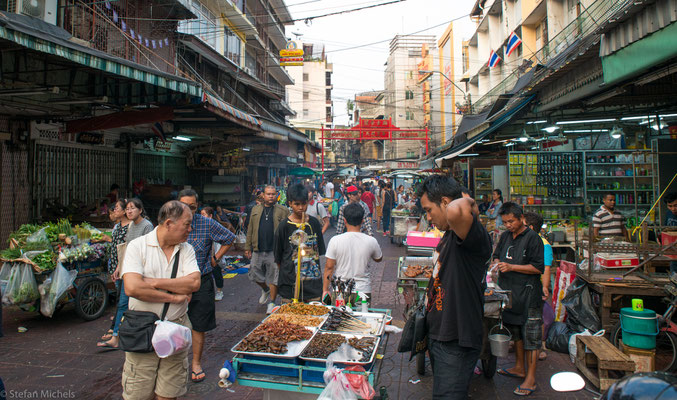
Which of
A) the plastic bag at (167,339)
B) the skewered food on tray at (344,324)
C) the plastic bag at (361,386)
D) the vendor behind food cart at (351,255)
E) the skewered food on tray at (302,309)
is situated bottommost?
the plastic bag at (361,386)

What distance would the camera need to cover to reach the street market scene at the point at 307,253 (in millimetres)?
3033

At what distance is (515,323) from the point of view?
4.51m

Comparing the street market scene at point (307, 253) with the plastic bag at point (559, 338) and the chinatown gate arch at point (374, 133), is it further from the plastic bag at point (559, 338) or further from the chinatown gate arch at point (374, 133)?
the chinatown gate arch at point (374, 133)

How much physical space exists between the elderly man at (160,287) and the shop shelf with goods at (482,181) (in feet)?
48.9

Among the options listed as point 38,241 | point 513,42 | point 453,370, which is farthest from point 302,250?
point 513,42

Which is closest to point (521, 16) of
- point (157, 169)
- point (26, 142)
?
point (157, 169)

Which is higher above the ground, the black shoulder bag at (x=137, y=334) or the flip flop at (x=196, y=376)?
the black shoulder bag at (x=137, y=334)

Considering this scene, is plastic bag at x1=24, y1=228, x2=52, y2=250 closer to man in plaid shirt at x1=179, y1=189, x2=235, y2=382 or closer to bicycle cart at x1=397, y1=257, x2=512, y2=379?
man in plaid shirt at x1=179, y1=189, x2=235, y2=382

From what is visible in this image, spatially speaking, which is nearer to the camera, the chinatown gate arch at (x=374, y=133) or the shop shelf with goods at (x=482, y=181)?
the shop shelf with goods at (x=482, y=181)

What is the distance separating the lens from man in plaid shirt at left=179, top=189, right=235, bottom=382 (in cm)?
455

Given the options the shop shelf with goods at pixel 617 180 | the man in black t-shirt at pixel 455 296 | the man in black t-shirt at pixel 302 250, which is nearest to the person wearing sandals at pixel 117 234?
the man in black t-shirt at pixel 302 250

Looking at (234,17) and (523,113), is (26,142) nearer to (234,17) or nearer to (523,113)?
(523,113)

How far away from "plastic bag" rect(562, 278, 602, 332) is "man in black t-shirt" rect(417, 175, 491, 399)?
335cm

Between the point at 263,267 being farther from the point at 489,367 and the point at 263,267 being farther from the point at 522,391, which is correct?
the point at 522,391
